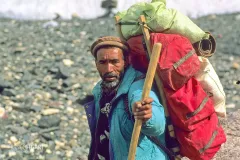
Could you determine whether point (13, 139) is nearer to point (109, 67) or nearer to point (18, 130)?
point (18, 130)

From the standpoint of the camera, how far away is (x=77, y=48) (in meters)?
16.1

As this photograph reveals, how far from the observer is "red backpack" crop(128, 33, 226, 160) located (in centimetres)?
420

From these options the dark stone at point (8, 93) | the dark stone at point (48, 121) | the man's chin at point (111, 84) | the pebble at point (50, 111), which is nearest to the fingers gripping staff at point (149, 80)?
the man's chin at point (111, 84)

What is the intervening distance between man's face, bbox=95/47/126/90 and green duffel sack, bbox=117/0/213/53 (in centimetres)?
21

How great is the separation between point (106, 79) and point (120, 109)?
27 cm

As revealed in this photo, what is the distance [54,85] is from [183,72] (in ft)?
29.0

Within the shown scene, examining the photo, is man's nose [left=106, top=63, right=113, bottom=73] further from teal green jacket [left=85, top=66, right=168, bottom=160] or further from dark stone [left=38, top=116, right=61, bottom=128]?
dark stone [left=38, top=116, right=61, bottom=128]

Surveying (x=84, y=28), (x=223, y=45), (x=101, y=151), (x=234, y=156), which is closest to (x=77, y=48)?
(x=84, y=28)

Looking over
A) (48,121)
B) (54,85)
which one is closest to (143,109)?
(48,121)

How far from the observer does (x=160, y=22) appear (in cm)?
436

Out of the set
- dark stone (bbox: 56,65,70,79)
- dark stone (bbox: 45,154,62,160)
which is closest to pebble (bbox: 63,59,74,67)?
dark stone (bbox: 56,65,70,79)

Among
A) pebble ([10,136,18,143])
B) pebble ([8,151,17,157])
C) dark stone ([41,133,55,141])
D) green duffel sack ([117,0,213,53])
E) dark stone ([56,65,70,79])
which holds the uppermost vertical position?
green duffel sack ([117,0,213,53])

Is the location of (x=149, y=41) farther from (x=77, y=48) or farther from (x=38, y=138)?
(x=77, y=48)

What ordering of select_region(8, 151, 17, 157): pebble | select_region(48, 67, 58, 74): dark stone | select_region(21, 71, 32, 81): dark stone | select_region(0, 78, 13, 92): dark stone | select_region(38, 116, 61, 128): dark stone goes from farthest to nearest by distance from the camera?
select_region(48, 67, 58, 74): dark stone < select_region(21, 71, 32, 81): dark stone < select_region(0, 78, 13, 92): dark stone < select_region(38, 116, 61, 128): dark stone < select_region(8, 151, 17, 157): pebble
